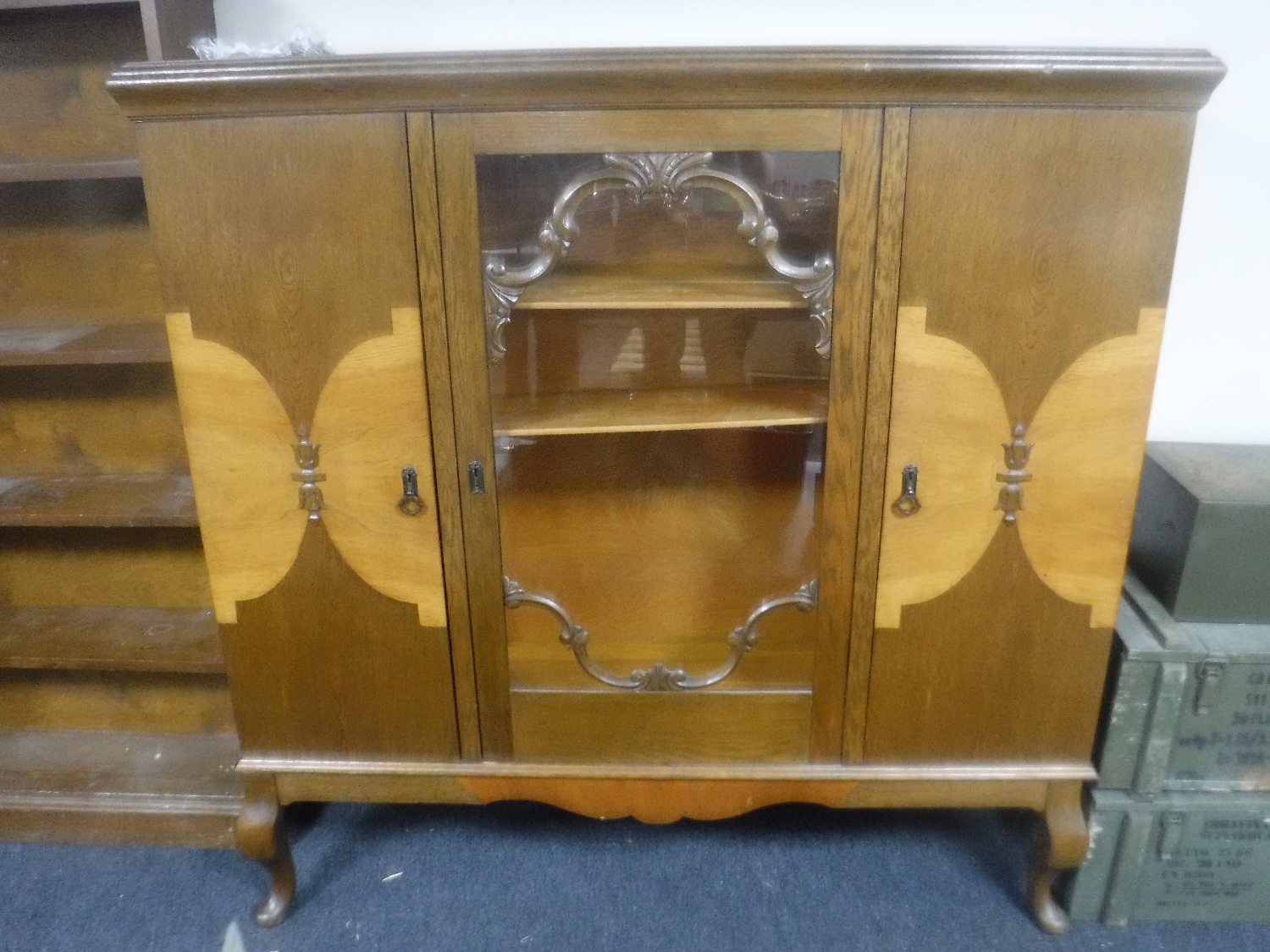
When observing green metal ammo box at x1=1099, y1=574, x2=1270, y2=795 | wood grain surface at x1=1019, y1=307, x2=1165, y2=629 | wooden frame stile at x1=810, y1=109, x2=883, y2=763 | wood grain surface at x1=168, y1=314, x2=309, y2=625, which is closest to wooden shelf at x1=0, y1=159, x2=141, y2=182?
wood grain surface at x1=168, y1=314, x2=309, y2=625

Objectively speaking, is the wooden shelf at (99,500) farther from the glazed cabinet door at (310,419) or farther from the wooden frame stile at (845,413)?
the wooden frame stile at (845,413)

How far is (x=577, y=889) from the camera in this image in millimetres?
1235

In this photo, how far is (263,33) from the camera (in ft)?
3.96

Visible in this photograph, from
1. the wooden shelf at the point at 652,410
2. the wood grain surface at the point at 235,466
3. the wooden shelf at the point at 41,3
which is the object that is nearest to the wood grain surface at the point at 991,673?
the wooden shelf at the point at 652,410

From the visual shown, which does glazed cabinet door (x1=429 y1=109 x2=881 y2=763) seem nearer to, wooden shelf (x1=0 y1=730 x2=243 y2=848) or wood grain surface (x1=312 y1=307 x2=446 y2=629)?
wood grain surface (x1=312 y1=307 x2=446 y2=629)

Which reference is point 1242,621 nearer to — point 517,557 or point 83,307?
point 517,557

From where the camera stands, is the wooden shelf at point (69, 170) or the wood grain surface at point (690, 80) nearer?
the wood grain surface at point (690, 80)

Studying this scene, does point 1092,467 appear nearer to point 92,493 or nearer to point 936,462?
point 936,462

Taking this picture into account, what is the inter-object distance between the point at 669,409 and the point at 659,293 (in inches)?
5.5

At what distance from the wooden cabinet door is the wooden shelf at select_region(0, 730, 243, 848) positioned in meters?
0.95

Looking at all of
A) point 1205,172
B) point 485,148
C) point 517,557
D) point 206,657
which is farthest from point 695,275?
point 206,657

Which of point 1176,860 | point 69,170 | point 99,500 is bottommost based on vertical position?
point 1176,860

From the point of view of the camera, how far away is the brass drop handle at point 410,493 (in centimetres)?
96

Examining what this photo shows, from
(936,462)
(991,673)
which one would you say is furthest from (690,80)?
(991,673)
